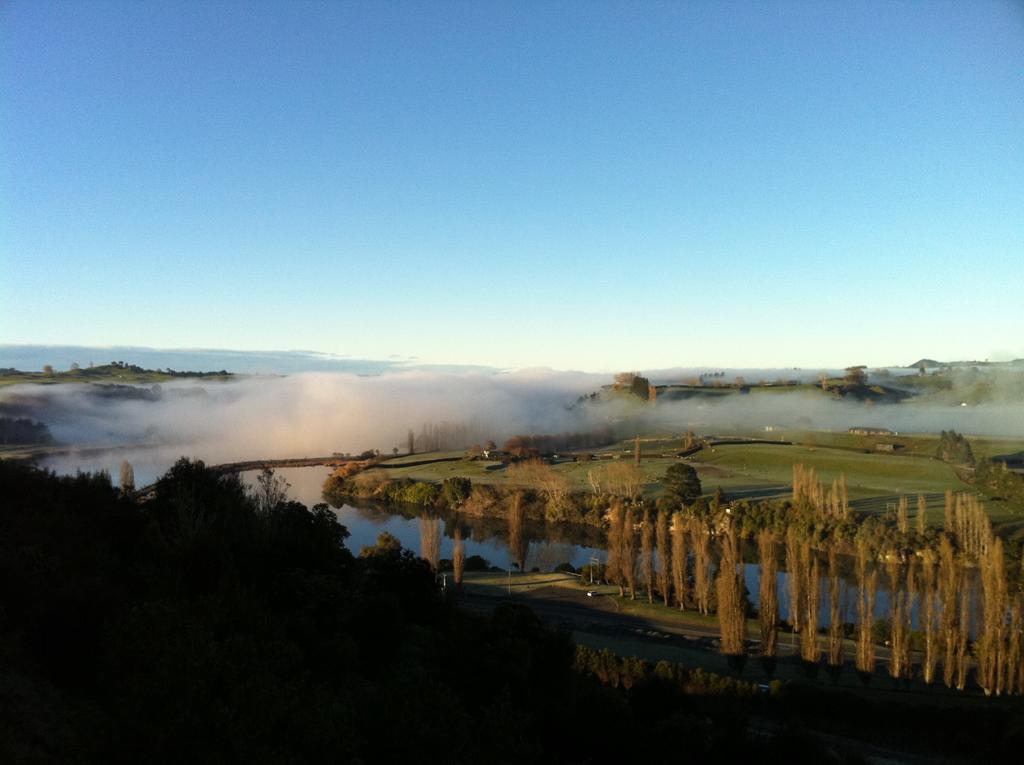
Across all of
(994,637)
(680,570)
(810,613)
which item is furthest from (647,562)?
(994,637)

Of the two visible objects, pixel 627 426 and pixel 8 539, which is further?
pixel 627 426

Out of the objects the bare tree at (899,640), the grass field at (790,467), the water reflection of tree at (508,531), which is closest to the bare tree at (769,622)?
the bare tree at (899,640)

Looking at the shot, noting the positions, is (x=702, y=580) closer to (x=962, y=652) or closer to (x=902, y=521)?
(x=962, y=652)

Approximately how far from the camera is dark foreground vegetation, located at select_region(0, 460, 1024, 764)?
325 cm

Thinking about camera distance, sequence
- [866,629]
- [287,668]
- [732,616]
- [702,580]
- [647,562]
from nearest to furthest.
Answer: [287,668]
[732,616]
[866,629]
[702,580]
[647,562]

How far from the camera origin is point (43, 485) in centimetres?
1009

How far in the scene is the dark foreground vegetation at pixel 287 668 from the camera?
3250mm

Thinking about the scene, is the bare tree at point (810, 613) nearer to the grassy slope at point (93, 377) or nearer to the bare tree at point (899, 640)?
the bare tree at point (899, 640)

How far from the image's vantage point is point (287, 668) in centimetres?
429

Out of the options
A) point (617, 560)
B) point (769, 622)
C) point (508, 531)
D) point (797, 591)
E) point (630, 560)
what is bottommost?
point (508, 531)

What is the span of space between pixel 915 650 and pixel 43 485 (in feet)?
54.6

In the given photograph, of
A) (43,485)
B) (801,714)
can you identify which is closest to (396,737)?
(43,485)

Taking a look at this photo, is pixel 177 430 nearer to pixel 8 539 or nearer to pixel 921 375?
pixel 8 539

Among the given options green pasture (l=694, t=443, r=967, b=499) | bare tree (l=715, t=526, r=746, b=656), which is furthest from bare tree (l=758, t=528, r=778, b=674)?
green pasture (l=694, t=443, r=967, b=499)
